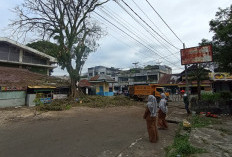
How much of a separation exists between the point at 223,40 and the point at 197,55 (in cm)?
223

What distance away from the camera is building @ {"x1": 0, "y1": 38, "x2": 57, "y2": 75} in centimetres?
1862

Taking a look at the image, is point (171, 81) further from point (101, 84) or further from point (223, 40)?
point (223, 40)

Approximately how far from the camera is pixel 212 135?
200 inches

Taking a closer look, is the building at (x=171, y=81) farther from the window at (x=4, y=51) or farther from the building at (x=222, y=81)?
the window at (x=4, y=51)

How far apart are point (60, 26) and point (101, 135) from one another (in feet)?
54.0

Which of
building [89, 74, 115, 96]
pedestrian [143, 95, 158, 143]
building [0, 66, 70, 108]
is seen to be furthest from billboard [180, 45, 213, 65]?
building [89, 74, 115, 96]

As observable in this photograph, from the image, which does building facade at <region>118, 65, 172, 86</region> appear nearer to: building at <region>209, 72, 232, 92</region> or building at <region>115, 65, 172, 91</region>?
building at <region>115, 65, 172, 91</region>

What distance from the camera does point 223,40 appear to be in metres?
9.10

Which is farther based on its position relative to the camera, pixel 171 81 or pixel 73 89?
pixel 171 81

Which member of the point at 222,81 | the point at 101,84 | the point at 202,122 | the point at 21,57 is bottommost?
the point at 202,122

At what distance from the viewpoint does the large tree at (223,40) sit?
8.66m

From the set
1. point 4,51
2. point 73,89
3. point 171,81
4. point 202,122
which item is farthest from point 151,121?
point 171,81

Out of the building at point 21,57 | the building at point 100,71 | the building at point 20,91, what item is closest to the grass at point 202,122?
the building at point 20,91

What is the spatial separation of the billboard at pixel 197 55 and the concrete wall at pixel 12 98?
16.6m
